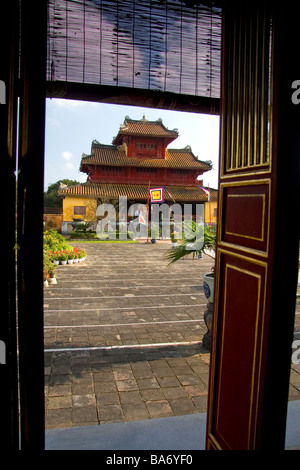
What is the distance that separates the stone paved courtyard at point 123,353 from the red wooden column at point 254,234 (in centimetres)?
114

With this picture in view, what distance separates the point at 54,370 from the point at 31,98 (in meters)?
2.69

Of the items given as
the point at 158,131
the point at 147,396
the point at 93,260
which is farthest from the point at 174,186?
the point at 147,396

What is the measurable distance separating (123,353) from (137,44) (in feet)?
9.47

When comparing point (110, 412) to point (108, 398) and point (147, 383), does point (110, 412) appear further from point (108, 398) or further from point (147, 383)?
point (147, 383)

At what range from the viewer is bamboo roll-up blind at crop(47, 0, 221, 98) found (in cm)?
185

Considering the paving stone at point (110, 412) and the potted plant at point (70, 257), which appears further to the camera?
the potted plant at point (70, 257)

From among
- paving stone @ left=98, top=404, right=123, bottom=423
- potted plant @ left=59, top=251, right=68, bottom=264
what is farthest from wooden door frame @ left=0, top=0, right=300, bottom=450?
potted plant @ left=59, top=251, right=68, bottom=264

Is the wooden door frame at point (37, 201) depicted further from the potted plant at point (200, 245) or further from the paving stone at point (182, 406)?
the potted plant at point (200, 245)

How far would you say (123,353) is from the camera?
3668mm

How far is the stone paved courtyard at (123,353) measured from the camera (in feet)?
8.75

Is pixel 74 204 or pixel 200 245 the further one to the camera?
pixel 74 204

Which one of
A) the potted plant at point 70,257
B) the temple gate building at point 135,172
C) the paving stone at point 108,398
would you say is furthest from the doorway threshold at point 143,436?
the temple gate building at point 135,172

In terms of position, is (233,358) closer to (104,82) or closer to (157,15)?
(104,82)

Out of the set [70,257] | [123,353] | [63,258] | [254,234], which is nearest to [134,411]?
[123,353]
